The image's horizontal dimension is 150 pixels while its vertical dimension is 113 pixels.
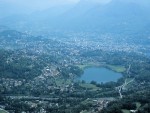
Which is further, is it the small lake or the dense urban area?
the small lake

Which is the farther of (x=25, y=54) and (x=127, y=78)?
(x=25, y=54)

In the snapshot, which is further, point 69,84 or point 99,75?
point 99,75

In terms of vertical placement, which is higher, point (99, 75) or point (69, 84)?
point (69, 84)

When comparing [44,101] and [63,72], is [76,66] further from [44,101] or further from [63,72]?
[44,101]

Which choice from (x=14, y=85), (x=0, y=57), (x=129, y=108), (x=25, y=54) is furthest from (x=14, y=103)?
(x=25, y=54)

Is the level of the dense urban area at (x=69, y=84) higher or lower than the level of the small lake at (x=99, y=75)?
higher

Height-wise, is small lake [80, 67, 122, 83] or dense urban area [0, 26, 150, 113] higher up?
dense urban area [0, 26, 150, 113]

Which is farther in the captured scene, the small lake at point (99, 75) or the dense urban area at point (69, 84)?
the small lake at point (99, 75)

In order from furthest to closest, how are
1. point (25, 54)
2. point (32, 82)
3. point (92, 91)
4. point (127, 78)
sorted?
point (25, 54) < point (127, 78) < point (32, 82) < point (92, 91)
